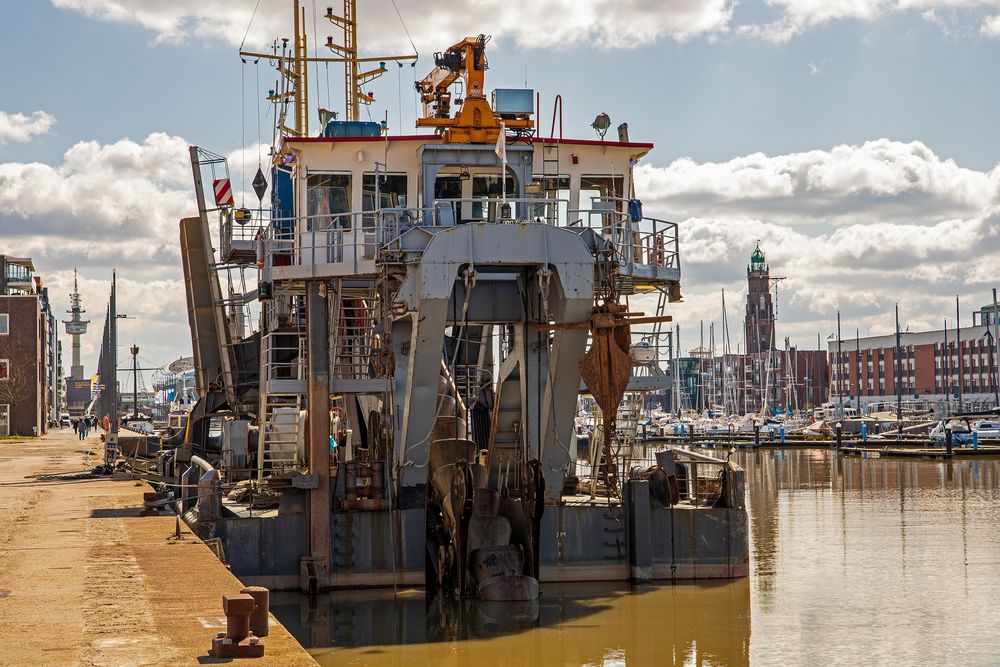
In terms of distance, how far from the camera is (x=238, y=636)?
40.6ft

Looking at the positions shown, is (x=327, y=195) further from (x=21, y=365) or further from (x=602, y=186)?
(x=21, y=365)

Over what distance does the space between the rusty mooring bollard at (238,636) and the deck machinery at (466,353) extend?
10419 millimetres

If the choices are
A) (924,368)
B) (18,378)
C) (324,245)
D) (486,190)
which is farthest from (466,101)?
(924,368)

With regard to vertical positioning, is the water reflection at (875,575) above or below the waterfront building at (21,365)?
below

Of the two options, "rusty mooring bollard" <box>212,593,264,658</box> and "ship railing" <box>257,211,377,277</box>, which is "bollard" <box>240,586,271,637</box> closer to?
"rusty mooring bollard" <box>212,593,264,658</box>

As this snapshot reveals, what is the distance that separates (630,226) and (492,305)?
334 cm

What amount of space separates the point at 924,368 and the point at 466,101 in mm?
139548

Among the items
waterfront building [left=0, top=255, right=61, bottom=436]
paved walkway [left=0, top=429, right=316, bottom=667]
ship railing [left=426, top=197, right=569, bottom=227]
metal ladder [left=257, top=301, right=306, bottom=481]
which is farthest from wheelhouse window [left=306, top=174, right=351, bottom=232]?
waterfront building [left=0, top=255, right=61, bottom=436]

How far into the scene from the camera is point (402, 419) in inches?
979

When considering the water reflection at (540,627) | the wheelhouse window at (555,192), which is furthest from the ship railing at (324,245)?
the water reflection at (540,627)

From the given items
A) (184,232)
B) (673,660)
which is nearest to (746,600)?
(673,660)

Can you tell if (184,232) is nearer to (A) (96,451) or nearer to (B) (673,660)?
(A) (96,451)

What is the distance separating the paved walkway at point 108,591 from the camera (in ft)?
40.7

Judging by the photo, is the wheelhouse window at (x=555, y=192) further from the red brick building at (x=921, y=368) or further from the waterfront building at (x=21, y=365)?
the red brick building at (x=921, y=368)
